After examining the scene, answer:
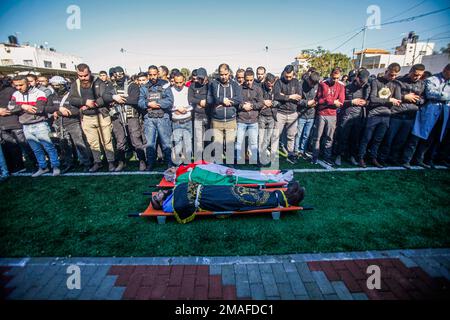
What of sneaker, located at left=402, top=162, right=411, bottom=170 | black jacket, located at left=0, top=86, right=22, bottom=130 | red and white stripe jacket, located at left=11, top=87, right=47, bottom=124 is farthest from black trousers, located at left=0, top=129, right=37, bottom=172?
sneaker, located at left=402, top=162, right=411, bottom=170

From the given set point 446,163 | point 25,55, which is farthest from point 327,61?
point 25,55

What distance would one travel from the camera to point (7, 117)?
5703 millimetres

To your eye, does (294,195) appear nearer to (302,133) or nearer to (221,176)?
(221,176)

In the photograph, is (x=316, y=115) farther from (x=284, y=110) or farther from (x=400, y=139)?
(x=400, y=139)

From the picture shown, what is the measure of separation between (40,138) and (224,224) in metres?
5.30

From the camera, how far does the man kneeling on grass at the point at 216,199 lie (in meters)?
3.59

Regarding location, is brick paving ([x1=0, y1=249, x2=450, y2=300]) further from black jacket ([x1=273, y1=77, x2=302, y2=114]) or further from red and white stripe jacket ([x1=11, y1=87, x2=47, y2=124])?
black jacket ([x1=273, y1=77, x2=302, y2=114])

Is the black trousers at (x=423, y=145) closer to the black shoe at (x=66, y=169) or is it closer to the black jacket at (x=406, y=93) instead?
the black jacket at (x=406, y=93)

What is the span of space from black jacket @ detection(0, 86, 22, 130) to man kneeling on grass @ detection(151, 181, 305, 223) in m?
4.89

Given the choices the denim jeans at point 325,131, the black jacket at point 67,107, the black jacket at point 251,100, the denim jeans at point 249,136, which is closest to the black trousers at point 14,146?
the black jacket at point 67,107

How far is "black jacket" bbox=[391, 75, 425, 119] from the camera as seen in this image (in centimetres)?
570

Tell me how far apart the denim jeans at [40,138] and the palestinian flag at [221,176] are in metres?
3.68
